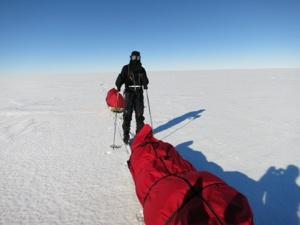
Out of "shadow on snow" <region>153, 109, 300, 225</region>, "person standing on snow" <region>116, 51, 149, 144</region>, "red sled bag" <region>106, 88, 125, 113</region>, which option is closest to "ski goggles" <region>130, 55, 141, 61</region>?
"person standing on snow" <region>116, 51, 149, 144</region>

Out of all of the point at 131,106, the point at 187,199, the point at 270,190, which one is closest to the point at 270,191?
the point at 270,190

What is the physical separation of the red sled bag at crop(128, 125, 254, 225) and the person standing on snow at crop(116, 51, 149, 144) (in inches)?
121

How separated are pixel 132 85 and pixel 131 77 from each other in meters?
0.17

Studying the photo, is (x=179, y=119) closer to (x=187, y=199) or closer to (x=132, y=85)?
(x=132, y=85)

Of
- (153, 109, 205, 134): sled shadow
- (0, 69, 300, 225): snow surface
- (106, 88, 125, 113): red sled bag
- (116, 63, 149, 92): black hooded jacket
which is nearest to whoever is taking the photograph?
(0, 69, 300, 225): snow surface

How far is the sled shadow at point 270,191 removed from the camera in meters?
3.14

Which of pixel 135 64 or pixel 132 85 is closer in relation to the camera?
pixel 135 64

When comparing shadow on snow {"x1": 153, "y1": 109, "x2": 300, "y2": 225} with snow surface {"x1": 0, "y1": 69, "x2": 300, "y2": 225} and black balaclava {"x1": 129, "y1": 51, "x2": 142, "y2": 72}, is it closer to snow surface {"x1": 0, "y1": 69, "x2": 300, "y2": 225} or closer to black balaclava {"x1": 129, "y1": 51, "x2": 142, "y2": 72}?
snow surface {"x1": 0, "y1": 69, "x2": 300, "y2": 225}

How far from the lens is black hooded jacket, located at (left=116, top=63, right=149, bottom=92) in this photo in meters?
5.71

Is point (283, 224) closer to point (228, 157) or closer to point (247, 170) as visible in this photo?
point (247, 170)

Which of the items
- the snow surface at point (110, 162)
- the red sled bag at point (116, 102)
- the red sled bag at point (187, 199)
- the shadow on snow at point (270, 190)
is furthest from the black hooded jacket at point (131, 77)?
the red sled bag at point (187, 199)

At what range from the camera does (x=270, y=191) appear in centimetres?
377

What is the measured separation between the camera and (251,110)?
10.1 m

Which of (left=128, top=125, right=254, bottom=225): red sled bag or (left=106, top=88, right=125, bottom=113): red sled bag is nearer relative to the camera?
(left=128, top=125, right=254, bottom=225): red sled bag
